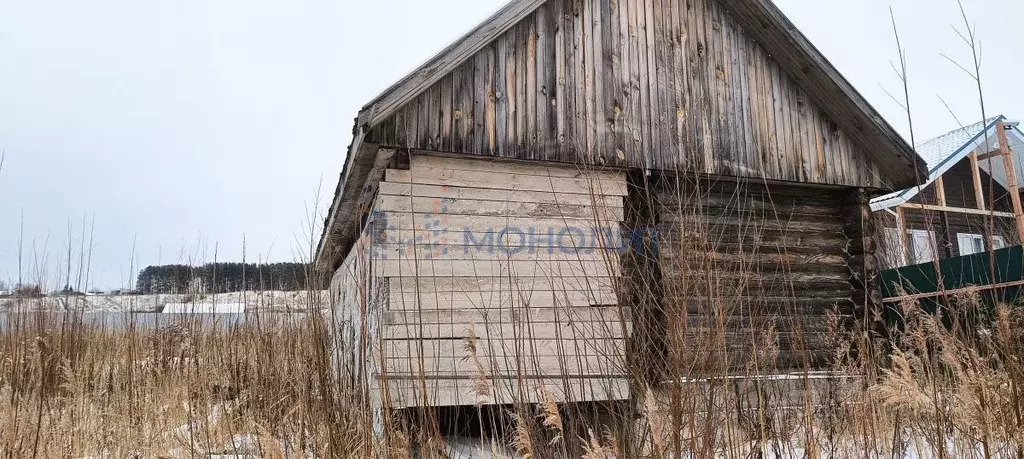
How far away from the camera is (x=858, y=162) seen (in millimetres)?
7730

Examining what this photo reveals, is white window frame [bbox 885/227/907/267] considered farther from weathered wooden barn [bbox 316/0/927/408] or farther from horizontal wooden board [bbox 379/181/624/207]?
horizontal wooden board [bbox 379/181/624/207]

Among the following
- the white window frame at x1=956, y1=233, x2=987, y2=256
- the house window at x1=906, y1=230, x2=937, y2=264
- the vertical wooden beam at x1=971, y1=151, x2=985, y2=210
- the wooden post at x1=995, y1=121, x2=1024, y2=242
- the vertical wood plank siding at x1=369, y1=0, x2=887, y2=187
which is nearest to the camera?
the vertical wood plank siding at x1=369, y1=0, x2=887, y2=187

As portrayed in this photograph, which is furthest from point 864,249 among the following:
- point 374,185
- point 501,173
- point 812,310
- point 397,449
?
point 397,449

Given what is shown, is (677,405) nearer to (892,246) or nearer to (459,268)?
(459,268)

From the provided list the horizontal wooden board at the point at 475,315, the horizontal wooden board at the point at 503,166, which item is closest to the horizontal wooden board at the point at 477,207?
the horizontal wooden board at the point at 503,166

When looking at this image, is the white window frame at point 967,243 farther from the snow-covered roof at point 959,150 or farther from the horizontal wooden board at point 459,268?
the horizontal wooden board at point 459,268

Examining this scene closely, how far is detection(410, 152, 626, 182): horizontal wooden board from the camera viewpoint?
237 inches

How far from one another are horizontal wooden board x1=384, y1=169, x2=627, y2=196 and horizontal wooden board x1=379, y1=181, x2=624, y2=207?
35mm

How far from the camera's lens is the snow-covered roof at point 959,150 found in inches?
583

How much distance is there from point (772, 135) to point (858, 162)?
119 cm

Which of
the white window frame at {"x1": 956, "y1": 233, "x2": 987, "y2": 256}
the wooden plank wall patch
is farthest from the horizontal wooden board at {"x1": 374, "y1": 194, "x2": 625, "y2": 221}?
the white window frame at {"x1": 956, "y1": 233, "x2": 987, "y2": 256}

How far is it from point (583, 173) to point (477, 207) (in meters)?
1.51

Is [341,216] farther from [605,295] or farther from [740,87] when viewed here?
[740,87]

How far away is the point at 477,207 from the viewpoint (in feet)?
20.2
